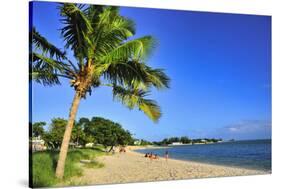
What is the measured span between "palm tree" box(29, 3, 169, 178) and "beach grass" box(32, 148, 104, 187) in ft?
0.35

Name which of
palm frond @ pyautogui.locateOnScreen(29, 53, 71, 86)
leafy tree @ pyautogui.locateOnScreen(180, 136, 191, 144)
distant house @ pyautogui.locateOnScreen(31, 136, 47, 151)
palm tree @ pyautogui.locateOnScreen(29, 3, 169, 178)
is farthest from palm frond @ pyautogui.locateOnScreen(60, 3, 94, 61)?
leafy tree @ pyautogui.locateOnScreen(180, 136, 191, 144)

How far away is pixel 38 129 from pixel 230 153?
3.48m

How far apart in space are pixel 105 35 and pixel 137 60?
2.13ft

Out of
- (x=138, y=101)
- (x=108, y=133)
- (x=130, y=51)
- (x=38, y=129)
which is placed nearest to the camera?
(x=38, y=129)

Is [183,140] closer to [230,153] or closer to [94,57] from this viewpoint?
[230,153]

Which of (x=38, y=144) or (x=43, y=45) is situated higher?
(x=43, y=45)

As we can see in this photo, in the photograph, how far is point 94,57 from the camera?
995cm

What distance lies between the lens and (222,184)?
10391 millimetres

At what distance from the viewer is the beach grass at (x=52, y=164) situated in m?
9.53

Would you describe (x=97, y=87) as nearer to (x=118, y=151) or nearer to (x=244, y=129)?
(x=118, y=151)

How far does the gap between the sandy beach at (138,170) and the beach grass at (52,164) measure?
9 cm

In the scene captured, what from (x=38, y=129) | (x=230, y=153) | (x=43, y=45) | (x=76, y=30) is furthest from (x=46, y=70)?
(x=230, y=153)
